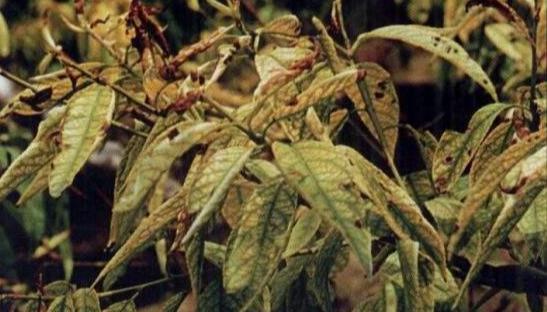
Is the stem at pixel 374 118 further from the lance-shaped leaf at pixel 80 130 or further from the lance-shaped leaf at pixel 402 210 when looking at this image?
the lance-shaped leaf at pixel 80 130

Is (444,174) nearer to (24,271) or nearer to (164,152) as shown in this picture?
(164,152)

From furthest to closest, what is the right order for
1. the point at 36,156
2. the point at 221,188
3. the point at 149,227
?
the point at 36,156 → the point at 149,227 → the point at 221,188

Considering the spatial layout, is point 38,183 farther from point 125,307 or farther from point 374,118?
point 374,118

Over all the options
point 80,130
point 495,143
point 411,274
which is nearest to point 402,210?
point 411,274

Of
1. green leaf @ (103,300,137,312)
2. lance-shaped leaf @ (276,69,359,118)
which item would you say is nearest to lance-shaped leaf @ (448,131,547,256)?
lance-shaped leaf @ (276,69,359,118)

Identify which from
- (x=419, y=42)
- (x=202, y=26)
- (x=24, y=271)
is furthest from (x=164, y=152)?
(x=202, y=26)

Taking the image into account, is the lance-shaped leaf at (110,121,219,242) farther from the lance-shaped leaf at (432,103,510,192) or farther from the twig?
the lance-shaped leaf at (432,103,510,192)
